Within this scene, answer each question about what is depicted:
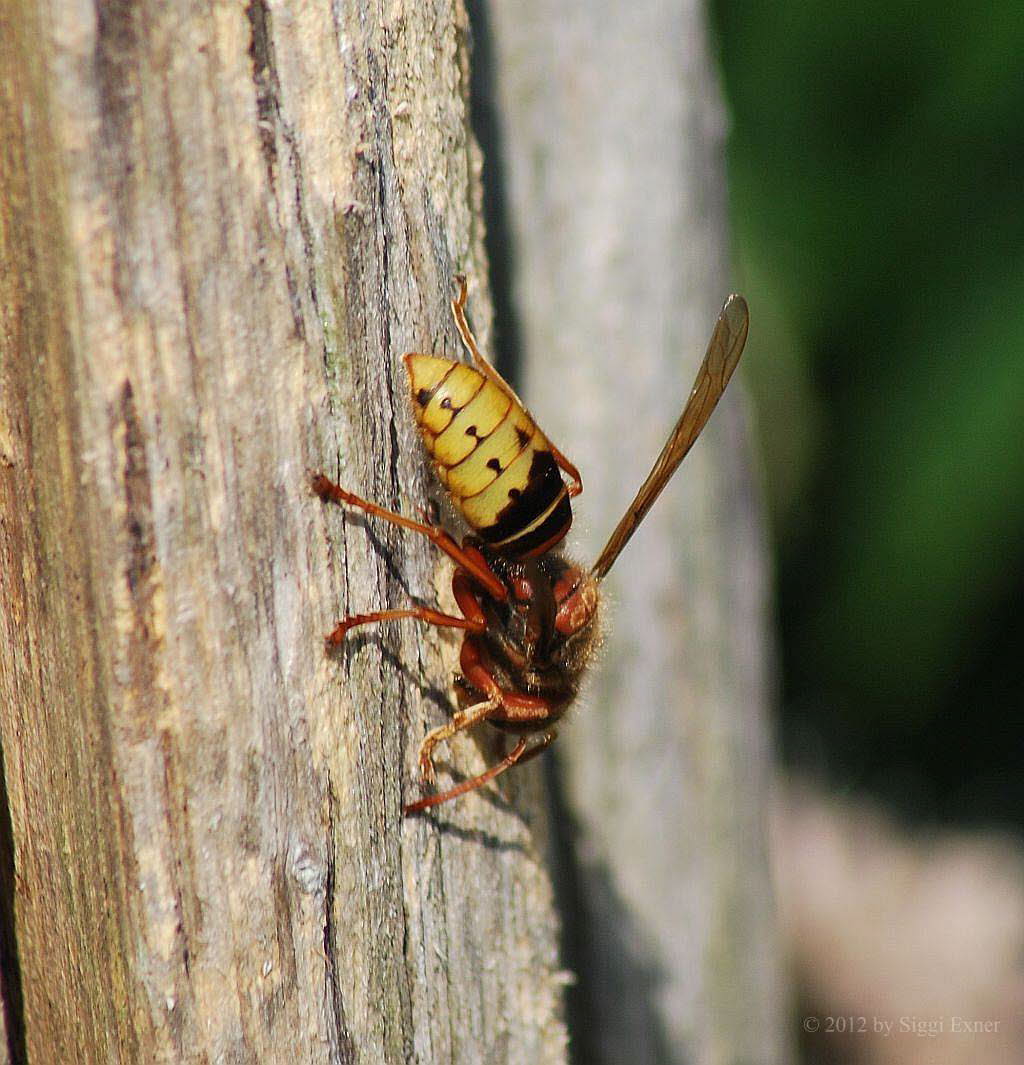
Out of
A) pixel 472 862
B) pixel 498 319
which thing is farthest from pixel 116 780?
pixel 498 319

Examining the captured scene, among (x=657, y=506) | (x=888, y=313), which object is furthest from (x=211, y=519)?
(x=888, y=313)

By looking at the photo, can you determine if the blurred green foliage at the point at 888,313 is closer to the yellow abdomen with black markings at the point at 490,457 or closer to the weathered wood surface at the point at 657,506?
the weathered wood surface at the point at 657,506

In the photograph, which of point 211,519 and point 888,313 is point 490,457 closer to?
point 211,519

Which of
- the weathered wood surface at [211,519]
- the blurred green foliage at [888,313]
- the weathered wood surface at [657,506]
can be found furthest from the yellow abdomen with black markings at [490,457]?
the blurred green foliage at [888,313]

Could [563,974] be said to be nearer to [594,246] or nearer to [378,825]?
[378,825]

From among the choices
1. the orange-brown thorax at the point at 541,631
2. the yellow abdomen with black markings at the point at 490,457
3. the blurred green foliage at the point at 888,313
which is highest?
the blurred green foliage at the point at 888,313

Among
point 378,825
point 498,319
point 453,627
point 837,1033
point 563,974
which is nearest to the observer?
point 378,825
